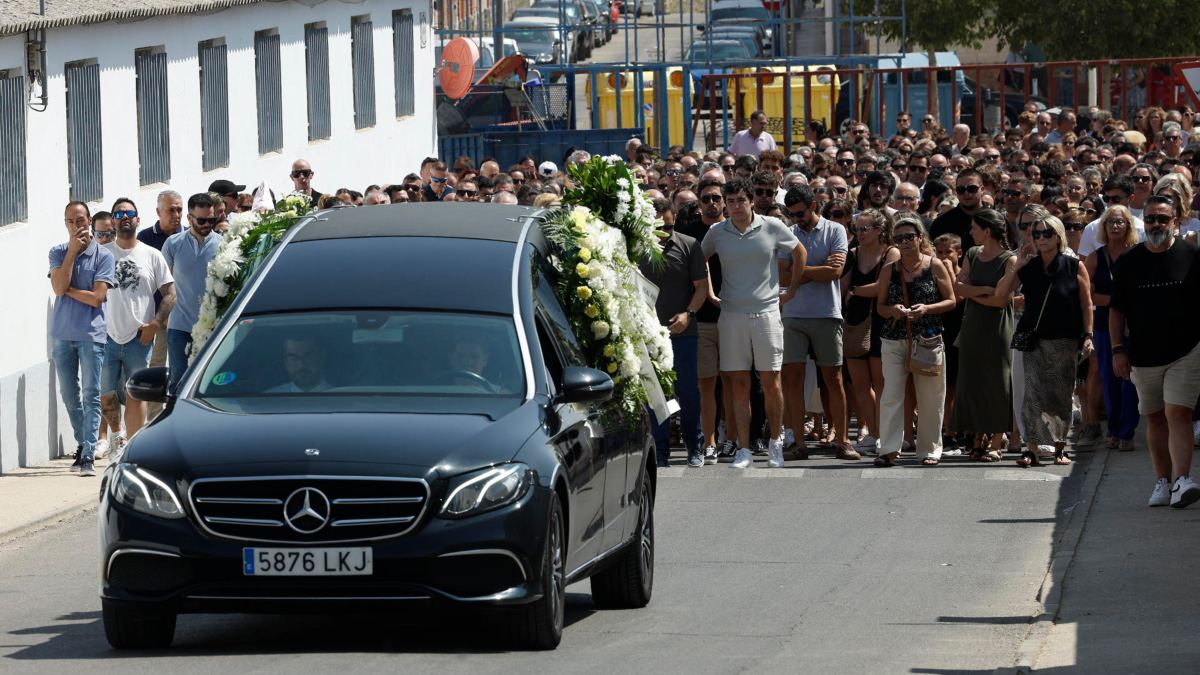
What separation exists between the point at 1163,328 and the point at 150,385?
6.74 m

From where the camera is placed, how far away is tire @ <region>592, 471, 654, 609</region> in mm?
10633

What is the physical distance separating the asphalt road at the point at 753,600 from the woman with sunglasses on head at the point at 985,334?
43cm

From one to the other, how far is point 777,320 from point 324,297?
24.4 ft

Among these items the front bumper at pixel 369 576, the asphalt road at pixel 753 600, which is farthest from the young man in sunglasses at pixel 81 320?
the front bumper at pixel 369 576

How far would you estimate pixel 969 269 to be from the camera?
16656 mm

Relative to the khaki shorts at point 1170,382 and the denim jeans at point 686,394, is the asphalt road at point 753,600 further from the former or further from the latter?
the khaki shorts at point 1170,382

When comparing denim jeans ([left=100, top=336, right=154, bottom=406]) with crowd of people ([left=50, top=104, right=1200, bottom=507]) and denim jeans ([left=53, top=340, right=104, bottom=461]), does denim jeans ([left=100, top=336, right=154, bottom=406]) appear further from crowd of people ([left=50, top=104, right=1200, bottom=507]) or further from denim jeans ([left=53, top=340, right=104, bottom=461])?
denim jeans ([left=53, top=340, right=104, bottom=461])

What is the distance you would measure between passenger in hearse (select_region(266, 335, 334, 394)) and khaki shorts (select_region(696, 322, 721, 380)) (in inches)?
303

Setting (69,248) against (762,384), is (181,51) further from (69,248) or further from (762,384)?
(762,384)

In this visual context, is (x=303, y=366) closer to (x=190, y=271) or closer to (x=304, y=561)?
(x=304, y=561)

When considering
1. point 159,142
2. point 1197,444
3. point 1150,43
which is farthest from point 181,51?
point 1150,43

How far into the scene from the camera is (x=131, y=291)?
55.0ft

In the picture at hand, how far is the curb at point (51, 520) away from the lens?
13.9 m

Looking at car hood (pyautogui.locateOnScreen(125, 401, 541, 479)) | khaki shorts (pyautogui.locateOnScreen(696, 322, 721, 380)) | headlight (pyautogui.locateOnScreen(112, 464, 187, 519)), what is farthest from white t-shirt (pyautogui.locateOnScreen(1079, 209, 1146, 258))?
headlight (pyautogui.locateOnScreen(112, 464, 187, 519))
